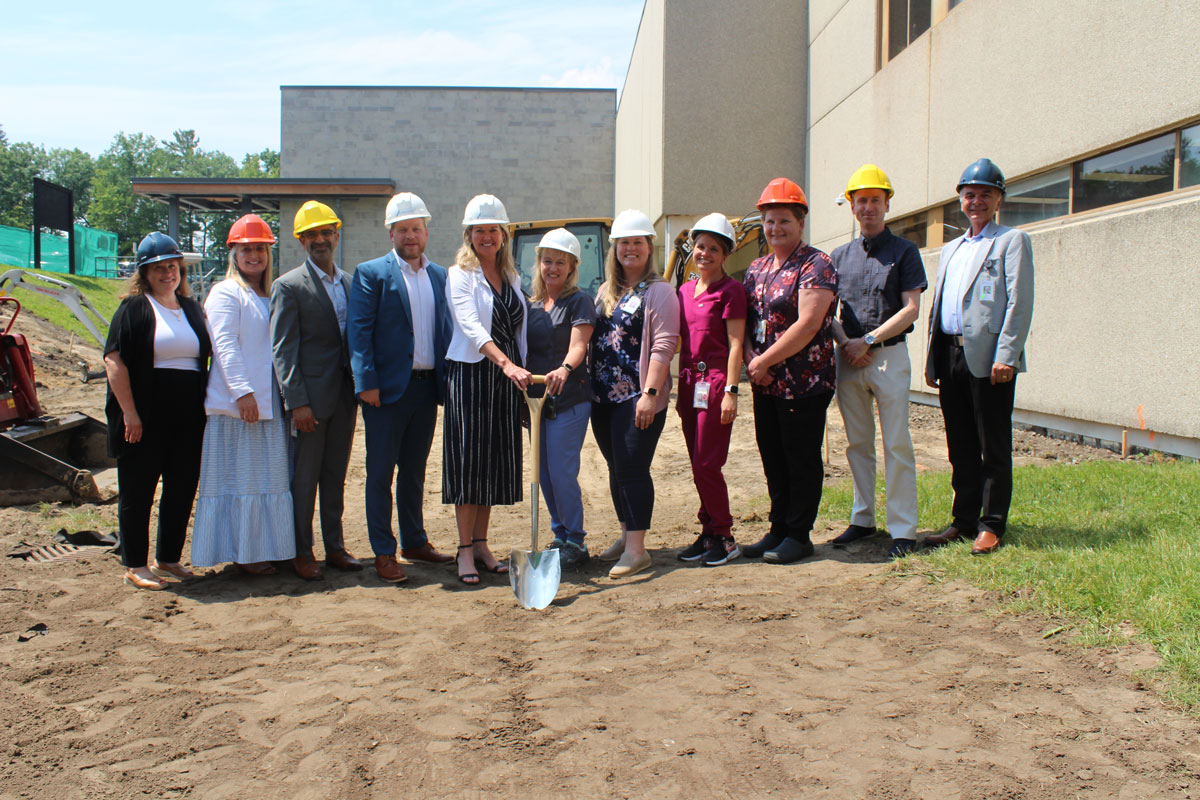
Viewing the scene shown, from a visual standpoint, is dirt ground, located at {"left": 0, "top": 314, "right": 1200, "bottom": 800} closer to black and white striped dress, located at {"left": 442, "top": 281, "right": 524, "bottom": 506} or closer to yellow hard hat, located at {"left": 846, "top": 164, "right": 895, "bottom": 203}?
black and white striped dress, located at {"left": 442, "top": 281, "right": 524, "bottom": 506}

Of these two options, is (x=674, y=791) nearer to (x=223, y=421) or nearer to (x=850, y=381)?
(x=850, y=381)

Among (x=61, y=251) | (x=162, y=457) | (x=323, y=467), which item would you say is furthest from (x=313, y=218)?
(x=61, y=251)

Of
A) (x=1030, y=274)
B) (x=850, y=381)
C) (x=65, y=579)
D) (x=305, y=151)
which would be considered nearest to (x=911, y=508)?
(x=850, y=381)

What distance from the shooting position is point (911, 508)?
503 centimetres

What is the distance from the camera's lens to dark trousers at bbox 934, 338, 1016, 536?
4762mm

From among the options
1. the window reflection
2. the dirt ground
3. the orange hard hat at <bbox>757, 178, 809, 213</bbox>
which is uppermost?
the window reflection

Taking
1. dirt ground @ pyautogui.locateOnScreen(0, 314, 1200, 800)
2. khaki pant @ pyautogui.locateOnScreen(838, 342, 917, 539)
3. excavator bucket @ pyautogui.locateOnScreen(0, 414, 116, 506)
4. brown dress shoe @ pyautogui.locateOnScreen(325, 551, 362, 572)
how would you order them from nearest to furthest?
dirt ground @ pyautogui.locateOnScreen(0, 314, 1200, 800)
khaki pant @ pyautogui.locateOnScreen(838, 342, 917, 539)
brown dress shoe @ pyautogui.locateOnScreen(325, 551, 362, 572)
excavator bucket @ pyautogui.locateOnScreen(0, 414, 116, 506)

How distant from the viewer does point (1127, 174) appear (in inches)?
306

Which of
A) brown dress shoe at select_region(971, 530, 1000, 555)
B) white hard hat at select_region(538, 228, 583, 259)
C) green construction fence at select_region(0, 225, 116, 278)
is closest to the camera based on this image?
brown dress shoe at select_region(971, 530, 1000, 555)

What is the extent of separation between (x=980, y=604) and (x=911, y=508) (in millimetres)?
961

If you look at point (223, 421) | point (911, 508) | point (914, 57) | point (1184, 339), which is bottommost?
point (911, 508)

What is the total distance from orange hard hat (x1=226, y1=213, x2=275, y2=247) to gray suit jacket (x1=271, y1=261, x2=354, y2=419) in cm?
28

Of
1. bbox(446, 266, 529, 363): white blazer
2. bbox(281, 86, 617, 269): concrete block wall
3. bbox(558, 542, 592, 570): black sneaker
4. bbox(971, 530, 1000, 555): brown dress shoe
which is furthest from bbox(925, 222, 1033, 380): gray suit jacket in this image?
bbox(281, 86, 617, 269): concrete block wall

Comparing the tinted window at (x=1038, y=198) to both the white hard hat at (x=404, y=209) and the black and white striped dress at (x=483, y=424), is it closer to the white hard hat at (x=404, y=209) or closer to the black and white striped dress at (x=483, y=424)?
the black and white striped dress at (x=483, y=424)
